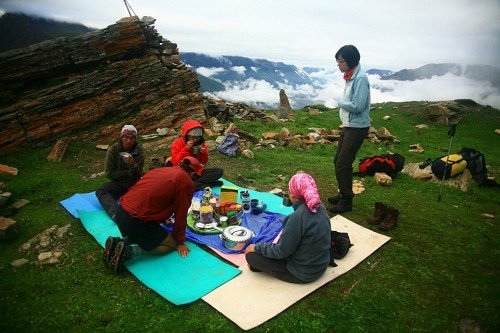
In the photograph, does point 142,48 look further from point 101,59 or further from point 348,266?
point 348,266

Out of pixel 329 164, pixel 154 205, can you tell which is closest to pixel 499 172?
pixel 329 164

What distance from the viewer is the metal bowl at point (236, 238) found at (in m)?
6.07

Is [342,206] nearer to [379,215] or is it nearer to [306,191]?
[379,215]

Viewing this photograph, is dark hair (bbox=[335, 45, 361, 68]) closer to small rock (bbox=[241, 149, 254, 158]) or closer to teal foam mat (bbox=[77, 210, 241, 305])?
teal foam mat (bbox=[77, 210, 241, 305])

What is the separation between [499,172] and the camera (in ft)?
40.4

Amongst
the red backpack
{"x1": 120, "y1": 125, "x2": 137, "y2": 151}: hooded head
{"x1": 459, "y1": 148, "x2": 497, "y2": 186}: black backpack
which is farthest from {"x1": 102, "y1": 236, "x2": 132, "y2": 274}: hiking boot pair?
{"x1": 459, "y1": 148, "x2": 497, "y2": 186}: black backpack

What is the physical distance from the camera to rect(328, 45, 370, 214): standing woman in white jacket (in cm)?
684

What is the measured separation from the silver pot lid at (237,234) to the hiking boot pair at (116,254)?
1858 mm

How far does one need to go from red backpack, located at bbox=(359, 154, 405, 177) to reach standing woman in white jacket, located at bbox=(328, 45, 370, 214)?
3562 millimetres

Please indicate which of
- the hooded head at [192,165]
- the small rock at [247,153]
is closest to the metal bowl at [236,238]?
the hooded head at [192,165]

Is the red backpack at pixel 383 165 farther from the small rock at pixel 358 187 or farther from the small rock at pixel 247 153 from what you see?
the small rock at pixel 247 153

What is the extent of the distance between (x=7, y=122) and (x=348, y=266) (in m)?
14.3

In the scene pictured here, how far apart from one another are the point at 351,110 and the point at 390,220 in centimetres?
280

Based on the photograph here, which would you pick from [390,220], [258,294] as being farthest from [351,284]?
[390,220]
